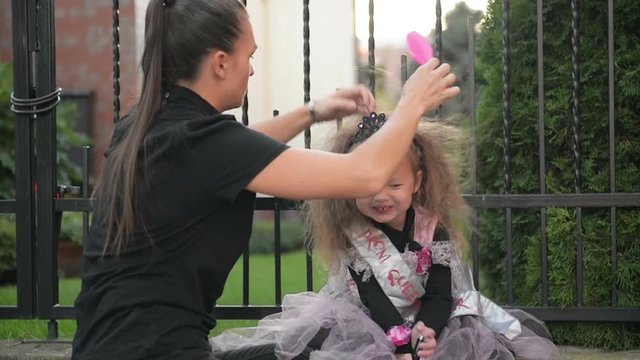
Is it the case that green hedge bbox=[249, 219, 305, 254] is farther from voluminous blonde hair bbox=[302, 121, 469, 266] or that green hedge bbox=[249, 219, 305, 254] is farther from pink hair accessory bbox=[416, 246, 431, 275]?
pink hair accessory bbox=[416, 246, 431, 275]

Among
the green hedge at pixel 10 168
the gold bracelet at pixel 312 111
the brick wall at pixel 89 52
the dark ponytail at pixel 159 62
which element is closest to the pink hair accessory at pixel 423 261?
the gold bracelet at pixel 312 111

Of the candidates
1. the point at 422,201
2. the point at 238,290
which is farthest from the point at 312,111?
the point at 238,290

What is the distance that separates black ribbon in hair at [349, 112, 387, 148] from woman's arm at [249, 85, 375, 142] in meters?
0.02

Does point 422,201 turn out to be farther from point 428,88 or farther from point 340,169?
point 340,169

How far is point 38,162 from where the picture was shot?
340 centimetres

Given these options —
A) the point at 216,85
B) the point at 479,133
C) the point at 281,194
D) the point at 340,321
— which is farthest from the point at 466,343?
the point at 479,133

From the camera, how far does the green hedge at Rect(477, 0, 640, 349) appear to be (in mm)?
3332

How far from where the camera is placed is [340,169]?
2.10 m

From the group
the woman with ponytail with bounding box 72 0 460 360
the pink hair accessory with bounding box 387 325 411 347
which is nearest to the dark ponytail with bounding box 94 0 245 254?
the woman with ponytail with bounding box 72 0 460 360

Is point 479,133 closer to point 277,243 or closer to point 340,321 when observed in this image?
point 277,243

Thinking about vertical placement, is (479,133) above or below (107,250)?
above

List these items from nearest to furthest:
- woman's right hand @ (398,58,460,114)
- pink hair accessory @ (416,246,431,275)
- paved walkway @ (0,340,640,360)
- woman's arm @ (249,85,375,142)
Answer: woman's right hand @ (398,58,460,114) → woman's arm @ (249,85,375,142) → pink hair accessory @ (416,246,431,275) → paved walkway @ (0,340,640,360)

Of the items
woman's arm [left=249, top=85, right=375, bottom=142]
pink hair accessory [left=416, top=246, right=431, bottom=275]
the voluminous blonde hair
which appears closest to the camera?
woman's arm [left=249, top=85, right=375, bottom=142]

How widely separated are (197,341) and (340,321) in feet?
1.98
